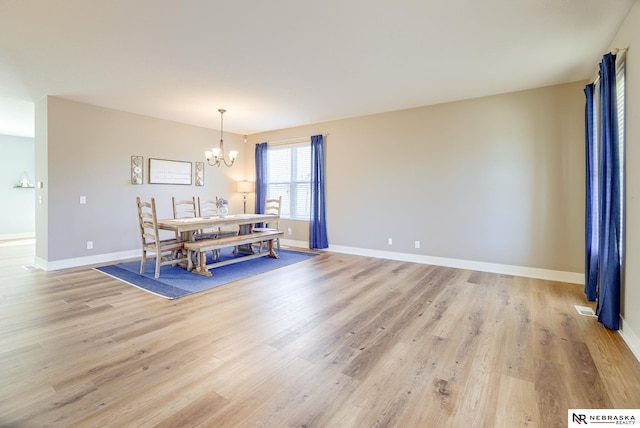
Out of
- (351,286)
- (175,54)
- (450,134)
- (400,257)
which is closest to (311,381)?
(351,286)

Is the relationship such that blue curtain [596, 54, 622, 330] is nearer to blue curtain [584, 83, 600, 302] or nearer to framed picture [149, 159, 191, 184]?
blue curtain [584, 83, 600, 302]

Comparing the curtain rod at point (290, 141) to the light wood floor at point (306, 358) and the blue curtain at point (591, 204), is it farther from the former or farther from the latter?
A: the blue curtain at point (591, 204)

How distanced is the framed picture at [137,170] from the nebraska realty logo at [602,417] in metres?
6.23

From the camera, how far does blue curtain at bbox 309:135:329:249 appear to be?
603 centimetres

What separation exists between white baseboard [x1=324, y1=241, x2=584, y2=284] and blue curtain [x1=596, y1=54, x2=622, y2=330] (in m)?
1.47

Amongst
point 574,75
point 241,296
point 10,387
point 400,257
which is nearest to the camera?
point 10,387

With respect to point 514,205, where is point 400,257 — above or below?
below

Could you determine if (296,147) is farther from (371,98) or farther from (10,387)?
(10,387)

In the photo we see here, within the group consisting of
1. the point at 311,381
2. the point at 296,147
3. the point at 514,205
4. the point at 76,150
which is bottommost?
the point at 311,381

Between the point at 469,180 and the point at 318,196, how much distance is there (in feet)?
9.10

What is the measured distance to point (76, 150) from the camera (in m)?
4.68

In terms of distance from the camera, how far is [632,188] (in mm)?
2305

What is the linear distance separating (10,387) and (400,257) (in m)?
4.79

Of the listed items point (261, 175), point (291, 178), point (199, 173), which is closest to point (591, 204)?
point (291, 178)
